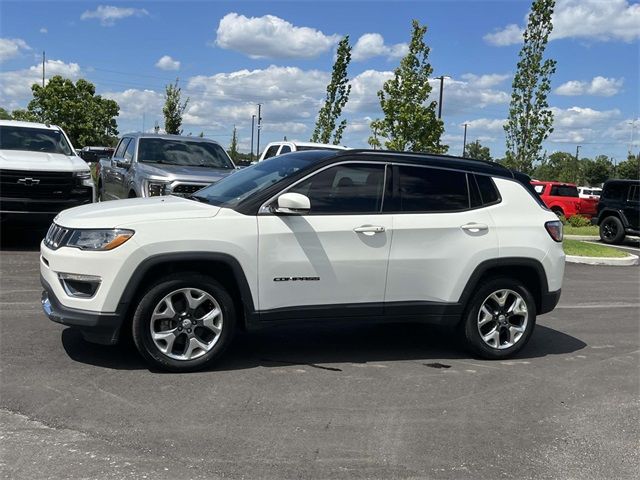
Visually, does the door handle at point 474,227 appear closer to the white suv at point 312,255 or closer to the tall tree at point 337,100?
the white suv at point 312,255

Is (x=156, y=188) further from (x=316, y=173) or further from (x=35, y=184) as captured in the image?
(x=316, y=173)

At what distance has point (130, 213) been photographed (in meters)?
4.93

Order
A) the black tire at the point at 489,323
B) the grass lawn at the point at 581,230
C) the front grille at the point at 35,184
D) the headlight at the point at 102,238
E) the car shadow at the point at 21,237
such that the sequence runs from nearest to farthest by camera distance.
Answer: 1. the headlight at the point at 102,238
2. the black tire at the point at 489,323
3. the front grille at the point at 35,184
4. the car shadow at the point at 21,237
5. the grass lawn at the point at 581,230

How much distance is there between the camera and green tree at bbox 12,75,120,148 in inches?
2062

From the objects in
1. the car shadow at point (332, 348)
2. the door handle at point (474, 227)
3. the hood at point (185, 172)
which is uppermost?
the hood at point (185, 172)

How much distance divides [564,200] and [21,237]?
68.8 feet

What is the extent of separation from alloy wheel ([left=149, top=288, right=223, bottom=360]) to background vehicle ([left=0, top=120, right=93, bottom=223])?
6.19m

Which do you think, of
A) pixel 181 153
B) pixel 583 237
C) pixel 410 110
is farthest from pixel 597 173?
pixel 181 153

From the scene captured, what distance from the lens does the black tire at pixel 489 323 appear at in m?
5.80

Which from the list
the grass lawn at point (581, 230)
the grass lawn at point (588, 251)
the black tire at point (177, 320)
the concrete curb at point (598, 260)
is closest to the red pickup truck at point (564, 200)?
the grass lawn at point (581, 230)

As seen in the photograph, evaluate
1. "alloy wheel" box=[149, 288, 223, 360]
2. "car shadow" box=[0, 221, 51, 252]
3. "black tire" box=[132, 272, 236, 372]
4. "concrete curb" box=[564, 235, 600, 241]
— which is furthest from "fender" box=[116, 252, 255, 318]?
"concrete curb" box=[564, 235, 600, 241]

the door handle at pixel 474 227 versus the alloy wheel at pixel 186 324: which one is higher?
the door handle at pixel 474 227

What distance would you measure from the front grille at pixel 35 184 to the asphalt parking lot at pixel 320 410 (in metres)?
3.99

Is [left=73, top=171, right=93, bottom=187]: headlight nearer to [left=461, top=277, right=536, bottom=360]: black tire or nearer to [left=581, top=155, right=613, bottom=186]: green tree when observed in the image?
[left=461, top=277, right=536, bottom=360]: black tire
